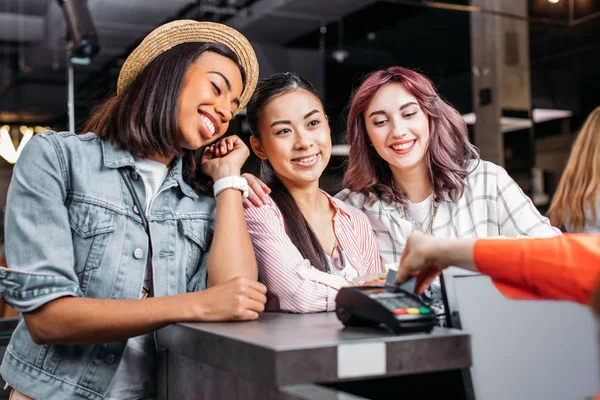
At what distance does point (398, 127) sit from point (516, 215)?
0.45 m

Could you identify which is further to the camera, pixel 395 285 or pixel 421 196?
pixel 421 196

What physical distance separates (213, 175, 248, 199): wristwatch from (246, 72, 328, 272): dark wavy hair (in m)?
0.23

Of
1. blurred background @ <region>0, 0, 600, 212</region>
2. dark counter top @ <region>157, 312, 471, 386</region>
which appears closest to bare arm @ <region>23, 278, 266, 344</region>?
dark counter top @ <region>157, 312, 471, 386</region>

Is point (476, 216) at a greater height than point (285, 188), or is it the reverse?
point (285, 188)

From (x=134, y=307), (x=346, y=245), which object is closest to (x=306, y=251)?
(x=346, y=245)

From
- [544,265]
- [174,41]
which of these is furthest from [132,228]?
[544,265]

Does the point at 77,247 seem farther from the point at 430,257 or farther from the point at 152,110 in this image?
the point at 430,257

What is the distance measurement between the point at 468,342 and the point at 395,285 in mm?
178

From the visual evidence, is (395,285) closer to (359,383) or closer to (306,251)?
(359,383)

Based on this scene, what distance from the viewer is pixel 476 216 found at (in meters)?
2.15

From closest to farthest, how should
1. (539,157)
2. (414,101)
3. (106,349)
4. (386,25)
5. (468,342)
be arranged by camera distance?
(468,342)
(106,349)
(414,101)
(386,25)
(539,157)

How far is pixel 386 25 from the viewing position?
5977 mm

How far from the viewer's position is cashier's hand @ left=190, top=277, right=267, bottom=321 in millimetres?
1472

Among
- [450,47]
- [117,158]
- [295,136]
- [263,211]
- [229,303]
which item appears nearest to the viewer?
[229,303]
